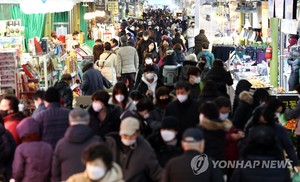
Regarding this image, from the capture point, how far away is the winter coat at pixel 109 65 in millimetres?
15594

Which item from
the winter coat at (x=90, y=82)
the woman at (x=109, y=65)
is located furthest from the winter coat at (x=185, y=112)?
the woman at (x=109, y=65)

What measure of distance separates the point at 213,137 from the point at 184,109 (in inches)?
55.9

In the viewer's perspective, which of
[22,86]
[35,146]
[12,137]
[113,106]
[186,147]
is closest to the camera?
[186,147]

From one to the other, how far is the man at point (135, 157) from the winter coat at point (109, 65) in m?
8.49

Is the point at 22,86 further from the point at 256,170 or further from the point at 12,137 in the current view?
the point at 256,170

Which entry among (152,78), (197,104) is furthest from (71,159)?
(152,78)

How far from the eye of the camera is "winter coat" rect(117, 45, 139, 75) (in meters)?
15.9

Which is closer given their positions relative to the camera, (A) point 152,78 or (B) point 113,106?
(B) point 113,106

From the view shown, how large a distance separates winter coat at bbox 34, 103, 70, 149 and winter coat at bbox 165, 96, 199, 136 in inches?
51.9

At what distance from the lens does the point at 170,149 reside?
727 cm

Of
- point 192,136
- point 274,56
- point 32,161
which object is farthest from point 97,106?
point 274,56

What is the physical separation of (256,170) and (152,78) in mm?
5270

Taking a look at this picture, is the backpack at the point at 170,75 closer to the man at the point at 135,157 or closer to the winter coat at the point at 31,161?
the winter coat at the point at 31,161

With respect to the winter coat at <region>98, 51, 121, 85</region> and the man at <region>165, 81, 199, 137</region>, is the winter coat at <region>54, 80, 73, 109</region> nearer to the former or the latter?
the man at <region>165, 81, 199, 137</region>
